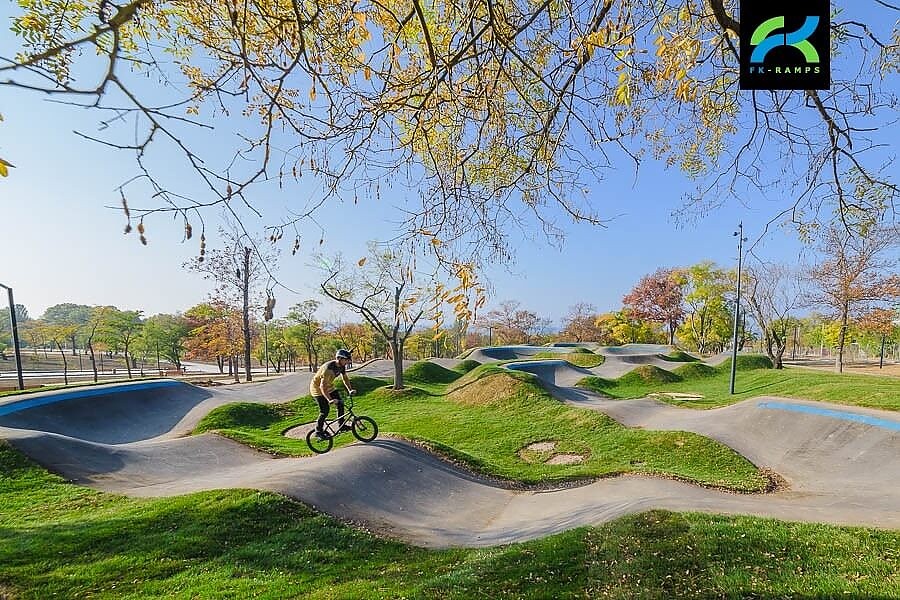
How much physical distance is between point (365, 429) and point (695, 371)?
23.2m

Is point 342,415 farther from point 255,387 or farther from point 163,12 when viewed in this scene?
point 255,387

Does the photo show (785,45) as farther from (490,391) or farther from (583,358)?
(583,358)

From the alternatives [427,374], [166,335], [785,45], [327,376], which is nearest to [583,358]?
[427,374]

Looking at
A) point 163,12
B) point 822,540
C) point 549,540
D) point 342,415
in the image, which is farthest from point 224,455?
point 822,540

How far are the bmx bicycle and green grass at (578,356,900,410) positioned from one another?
12641mm

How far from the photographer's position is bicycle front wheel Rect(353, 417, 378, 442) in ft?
32.3

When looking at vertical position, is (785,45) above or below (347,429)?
above

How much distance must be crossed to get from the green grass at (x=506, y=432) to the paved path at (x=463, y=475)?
751 mm

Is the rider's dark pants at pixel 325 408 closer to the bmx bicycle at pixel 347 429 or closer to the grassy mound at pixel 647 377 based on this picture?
the bmx bicycle at pixel 347 429

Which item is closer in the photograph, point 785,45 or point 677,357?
point 785,45

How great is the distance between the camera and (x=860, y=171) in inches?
130

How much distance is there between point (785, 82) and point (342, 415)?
8.93 meters

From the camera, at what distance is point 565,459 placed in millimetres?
11023

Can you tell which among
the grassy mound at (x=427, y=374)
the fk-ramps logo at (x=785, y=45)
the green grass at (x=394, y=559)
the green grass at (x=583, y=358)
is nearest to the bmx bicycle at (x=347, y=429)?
the green grass at (x=394, y=559)
